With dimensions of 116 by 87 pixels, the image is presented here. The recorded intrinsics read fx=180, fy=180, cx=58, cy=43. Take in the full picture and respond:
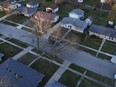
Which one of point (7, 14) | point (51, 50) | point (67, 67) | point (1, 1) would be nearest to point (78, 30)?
point (51, 50)

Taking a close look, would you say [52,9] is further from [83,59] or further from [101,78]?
[101,78]

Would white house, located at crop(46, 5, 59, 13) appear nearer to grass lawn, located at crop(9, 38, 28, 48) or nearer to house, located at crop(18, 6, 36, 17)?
house, located at crop(18, 6, 36, 17)

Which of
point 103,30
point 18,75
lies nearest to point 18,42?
point 18,75

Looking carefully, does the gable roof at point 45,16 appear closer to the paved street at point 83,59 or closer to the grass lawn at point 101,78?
the paved street at point 83,59

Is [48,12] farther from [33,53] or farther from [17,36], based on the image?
[33,53]

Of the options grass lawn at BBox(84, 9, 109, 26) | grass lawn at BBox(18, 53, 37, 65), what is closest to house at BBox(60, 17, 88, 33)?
grass lawn at BBox(84, 9, 109, 26)
